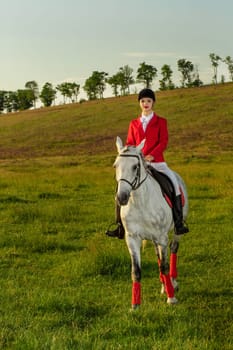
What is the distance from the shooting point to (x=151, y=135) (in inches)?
325

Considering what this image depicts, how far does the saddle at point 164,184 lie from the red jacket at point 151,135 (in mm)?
330

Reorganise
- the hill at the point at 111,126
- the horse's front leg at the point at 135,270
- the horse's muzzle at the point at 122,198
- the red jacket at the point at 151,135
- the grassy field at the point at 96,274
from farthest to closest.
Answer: the hill at the point at 111,126, the red jacket at the point at 151,135, the horse's front leg at the point at 135,270, the horse's muzzle at the point at 122,198, the grassy field at the point at 96,274

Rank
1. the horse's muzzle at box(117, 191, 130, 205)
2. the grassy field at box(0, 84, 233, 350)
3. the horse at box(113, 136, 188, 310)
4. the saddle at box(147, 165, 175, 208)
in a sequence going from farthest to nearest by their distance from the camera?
the saddle at box(147, 165, 175, 208), the horse at box(113, 136, 188, 310), the horse's muzzle at box(117, 191, 130, 205), the grassy field at box(0, 84, 233, 350)

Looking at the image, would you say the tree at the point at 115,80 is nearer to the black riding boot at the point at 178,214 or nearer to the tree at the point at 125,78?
the tree at the point at 125,78

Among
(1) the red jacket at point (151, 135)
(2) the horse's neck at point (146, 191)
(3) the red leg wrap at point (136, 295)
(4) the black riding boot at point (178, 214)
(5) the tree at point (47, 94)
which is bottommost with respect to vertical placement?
(3) the red leg wrap at point (136, 295)

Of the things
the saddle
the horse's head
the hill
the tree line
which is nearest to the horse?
the horse's head

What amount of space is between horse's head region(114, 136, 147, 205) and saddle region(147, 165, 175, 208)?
0.76m

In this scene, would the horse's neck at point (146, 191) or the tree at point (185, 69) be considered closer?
the horse's neck at point (146, 191)

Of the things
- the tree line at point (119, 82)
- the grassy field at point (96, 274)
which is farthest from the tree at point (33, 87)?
the grassy field at point (96, 274)

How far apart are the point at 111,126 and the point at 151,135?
227ft

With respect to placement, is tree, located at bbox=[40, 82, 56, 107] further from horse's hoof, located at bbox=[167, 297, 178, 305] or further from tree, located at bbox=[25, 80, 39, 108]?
horse's hoof, located at bbox=[167, 297, 178, 305]

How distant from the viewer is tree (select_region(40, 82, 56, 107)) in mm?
145750

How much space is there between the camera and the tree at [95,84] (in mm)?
132650

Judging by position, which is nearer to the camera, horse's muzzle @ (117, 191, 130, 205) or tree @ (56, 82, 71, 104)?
horse's muzzle @ (117, 191, 130, 205)
